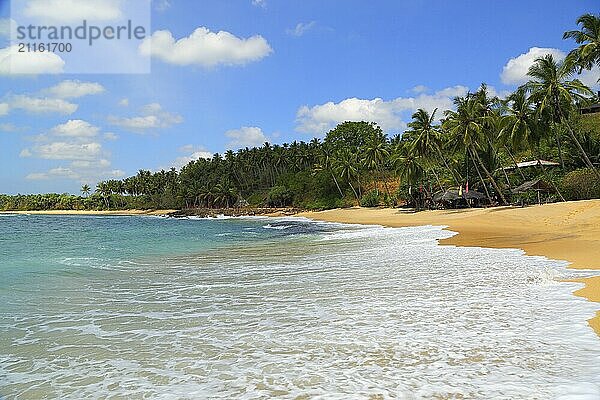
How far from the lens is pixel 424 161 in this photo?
53.8 metres

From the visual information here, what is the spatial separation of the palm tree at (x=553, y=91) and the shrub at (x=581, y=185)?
9.31ft

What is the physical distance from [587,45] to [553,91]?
7.59 meters

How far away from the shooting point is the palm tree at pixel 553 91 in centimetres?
3238

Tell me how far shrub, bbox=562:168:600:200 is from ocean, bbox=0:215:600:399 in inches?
1062

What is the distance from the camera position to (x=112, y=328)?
801cm

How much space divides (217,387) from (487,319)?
434 centimetres

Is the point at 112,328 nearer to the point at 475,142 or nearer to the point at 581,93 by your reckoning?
the point at 581,93

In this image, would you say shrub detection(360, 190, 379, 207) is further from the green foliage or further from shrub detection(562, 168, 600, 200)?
shrub detection(562, 168, 600, 200)

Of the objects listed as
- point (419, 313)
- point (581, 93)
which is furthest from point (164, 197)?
point (419, 313)

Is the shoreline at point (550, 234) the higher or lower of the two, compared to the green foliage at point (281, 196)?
lower

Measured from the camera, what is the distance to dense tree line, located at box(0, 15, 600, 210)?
33.9 meters

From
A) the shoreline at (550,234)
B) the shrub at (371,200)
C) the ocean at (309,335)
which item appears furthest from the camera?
the shrub at (371,200)

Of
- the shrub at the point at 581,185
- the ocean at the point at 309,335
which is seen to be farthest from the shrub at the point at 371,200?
the ocean at the point at 309,335

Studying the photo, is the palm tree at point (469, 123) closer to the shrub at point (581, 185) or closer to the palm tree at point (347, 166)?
the shrub at point (581, 185)
